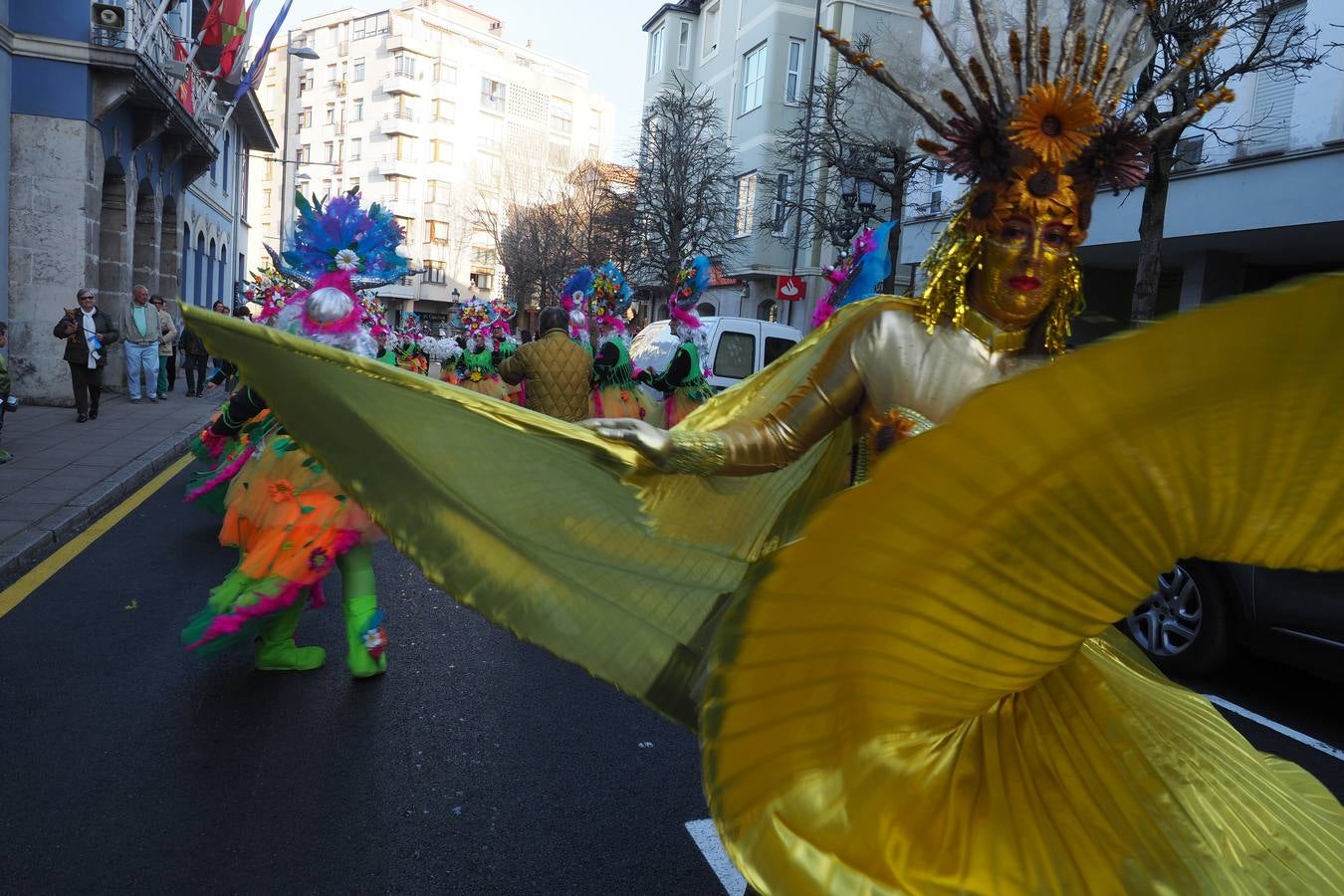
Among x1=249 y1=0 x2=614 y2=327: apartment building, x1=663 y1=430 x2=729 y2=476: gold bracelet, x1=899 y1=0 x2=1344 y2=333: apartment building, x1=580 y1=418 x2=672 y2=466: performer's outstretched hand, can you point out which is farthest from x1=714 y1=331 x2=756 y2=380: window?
x1=249 y1=0 x2=614 y2=327: apartment building

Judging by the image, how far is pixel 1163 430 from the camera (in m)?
1.09

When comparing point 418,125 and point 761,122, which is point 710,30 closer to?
point 761,122

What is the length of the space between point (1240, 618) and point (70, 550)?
724cm

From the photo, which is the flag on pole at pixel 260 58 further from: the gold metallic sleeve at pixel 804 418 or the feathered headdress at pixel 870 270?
the gold metallic sleeve at pixel 804 418

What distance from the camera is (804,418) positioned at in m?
2.10

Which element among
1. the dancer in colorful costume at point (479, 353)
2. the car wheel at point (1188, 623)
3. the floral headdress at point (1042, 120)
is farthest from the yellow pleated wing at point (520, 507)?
the dancer in colorful costume at point (479, 353)

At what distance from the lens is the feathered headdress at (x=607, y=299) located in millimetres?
10117

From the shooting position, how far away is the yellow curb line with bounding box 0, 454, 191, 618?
5.72m

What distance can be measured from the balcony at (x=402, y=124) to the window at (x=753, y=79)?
4795 centimetres

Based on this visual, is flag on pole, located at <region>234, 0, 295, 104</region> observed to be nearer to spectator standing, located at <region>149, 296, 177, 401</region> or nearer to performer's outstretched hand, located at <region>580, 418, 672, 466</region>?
spectator standing, located at <region>149, 296, 177, 401</region>

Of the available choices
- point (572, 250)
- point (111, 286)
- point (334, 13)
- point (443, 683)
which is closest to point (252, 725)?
point (443, 683)

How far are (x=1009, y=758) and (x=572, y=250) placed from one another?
144 ft

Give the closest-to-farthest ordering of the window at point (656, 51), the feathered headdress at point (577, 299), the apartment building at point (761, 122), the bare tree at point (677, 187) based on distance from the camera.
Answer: the feathered headdress at point (577, 299), the bare tree at point (677, 187), the apartment building at point (761, 122), the window at point (656, 51)

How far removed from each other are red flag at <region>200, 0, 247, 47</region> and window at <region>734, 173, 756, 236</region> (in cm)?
1576
